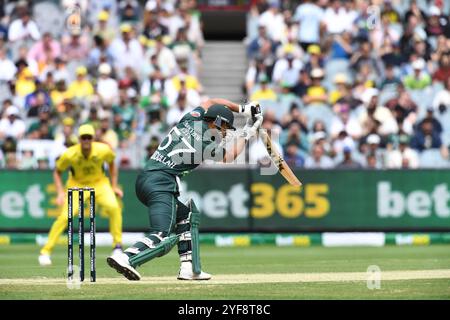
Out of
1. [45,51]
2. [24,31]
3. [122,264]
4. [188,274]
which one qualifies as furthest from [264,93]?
[122,264]

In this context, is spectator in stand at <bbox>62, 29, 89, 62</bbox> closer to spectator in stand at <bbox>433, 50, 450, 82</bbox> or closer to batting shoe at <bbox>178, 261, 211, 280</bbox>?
spectator in stand at <bbox>433, 50, 450, 82</bbox>

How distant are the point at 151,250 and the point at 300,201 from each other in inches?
350

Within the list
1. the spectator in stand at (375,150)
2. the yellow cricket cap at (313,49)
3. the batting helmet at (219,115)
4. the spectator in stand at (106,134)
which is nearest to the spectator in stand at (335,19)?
the yellow cricket cap at (313,49)

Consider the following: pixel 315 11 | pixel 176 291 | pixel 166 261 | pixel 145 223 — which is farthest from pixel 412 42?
pixel 176 291

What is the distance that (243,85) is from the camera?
81.5 ft

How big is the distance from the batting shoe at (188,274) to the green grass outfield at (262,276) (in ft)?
0.36

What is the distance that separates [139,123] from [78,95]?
4.66 ft

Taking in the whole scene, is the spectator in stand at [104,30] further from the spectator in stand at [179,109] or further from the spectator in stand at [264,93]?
the spectator in stand at [264,93]

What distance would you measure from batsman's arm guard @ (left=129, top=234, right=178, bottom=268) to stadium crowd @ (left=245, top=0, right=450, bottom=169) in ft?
30.6

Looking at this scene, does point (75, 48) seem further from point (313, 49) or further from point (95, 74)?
point (313, 49)

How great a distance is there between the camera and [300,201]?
20531 mm

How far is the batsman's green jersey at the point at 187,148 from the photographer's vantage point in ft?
40.4

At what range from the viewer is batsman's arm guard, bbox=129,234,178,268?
38.5ft

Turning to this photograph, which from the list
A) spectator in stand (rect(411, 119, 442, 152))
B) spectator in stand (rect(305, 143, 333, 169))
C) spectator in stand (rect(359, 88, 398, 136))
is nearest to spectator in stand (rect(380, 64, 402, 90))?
spectator in stand (rect(359, 88, 398, 136))
